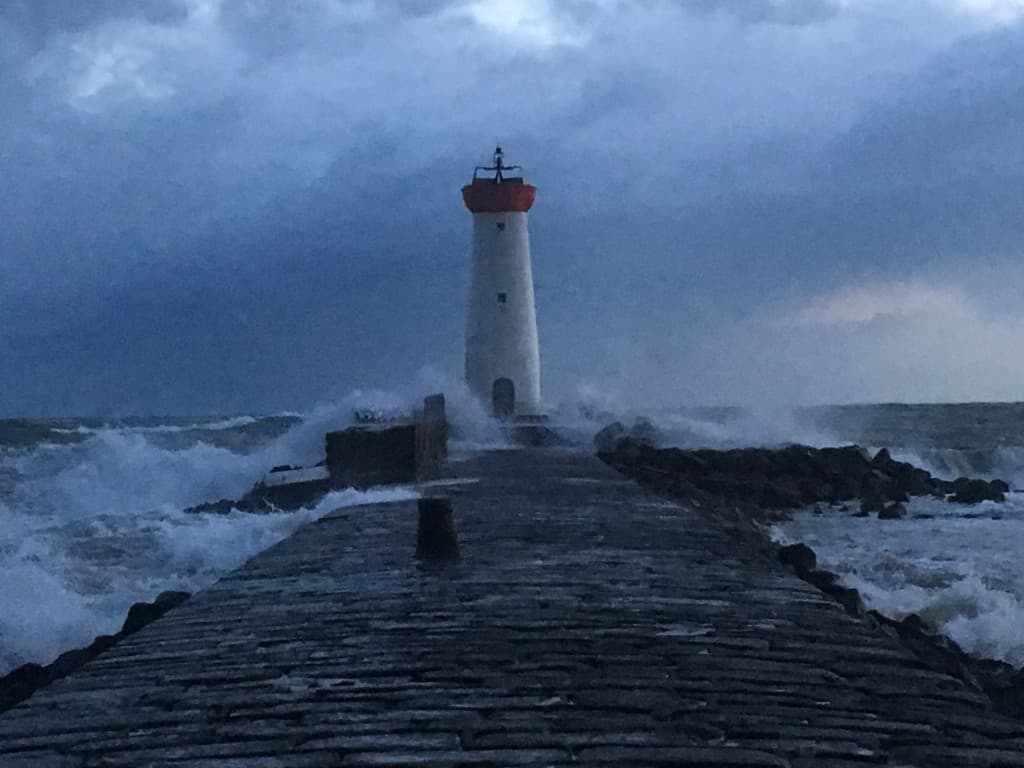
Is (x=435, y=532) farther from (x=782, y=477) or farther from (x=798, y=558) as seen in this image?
(x=782, y=477)

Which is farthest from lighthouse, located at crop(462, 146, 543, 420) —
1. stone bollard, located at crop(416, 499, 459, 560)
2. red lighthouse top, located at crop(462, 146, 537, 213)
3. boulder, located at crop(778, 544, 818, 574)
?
stone bollard, located at crop(416, 499, 459, 560)

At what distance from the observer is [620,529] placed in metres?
7.91

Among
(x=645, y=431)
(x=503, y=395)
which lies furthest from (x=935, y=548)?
(x=645, y=431)

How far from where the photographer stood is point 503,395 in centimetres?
2338

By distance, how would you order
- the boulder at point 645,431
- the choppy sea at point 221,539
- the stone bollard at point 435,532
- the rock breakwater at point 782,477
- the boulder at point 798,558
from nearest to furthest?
1. the stone bollard at point 435,532
2. the choppy sea at point 221,539
3. the boulder at point 798,558
4. the rock breakwater at point 782,477
5. the boulder at point 645,431

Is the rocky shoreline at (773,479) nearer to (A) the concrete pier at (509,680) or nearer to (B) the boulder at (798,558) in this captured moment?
(B) the boulder at (798,558)

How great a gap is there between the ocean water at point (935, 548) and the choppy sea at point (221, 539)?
0.07 feet

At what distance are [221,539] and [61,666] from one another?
12.1 ft

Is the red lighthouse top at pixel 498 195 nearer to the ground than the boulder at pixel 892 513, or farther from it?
farther from it

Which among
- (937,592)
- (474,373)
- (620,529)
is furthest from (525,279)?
(620,529)

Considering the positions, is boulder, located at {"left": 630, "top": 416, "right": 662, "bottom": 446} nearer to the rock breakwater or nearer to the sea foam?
the rock breakwater

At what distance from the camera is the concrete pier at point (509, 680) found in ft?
10.6

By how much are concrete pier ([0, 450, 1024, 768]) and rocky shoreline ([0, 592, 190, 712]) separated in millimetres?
1695

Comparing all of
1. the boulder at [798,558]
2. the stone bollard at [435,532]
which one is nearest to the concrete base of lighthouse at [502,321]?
the boulder at [798,558]
